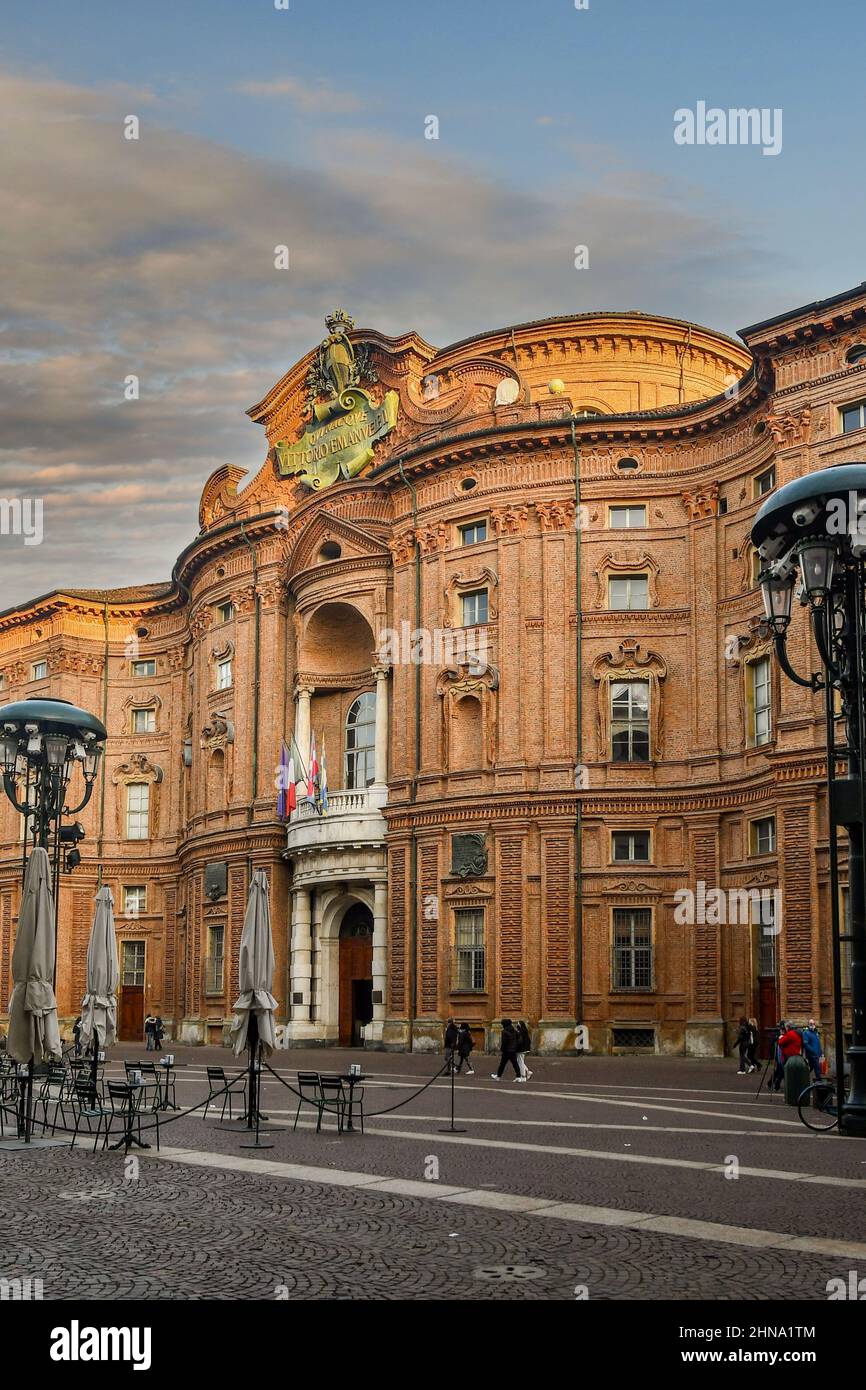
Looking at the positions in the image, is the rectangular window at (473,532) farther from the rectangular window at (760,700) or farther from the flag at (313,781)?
the rectangular window at (760,700)

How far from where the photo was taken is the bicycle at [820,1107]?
2127 centimetres

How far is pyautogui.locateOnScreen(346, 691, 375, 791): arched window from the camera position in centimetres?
5181

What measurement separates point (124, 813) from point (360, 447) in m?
22.3

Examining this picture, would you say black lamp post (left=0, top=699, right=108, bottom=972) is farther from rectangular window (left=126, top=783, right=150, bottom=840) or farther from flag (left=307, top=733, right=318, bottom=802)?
rectangular window (left=126, top=783, right=150, bottom=840)

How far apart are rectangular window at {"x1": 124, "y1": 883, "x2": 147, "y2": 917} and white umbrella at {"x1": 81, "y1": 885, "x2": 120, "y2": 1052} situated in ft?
104

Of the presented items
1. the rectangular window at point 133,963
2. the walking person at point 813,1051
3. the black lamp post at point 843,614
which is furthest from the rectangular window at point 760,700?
the rectangular window at point 133,963

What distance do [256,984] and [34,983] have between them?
3767 mm

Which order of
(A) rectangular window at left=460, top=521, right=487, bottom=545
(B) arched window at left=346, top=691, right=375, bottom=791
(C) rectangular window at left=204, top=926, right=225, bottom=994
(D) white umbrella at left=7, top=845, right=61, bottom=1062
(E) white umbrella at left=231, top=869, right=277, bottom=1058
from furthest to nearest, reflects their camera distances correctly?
1. (C) rectangular window at left=204, top=926, right=225, bottom=994
2. (B) arched window at left=346, top=691, right=375, bottom=791
3. (A) rectangular window at left=460, top=521, right=487, bottom=545
4. (E) white umbrella at left=231, top=869, right=277, bottom=1058
5. (D) white umbrella at left=7, top=845, right=61, bottom=1062

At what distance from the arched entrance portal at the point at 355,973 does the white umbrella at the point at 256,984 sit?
2566cm

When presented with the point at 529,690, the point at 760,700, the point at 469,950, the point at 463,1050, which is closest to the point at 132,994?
the point at 469,950

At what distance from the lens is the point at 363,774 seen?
170 ft

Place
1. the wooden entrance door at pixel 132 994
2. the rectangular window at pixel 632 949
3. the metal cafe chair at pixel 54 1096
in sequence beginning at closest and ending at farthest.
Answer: the metal cafe chair at pixel 54 1096 → the rectangular window at pixel 632 949 → the wooden entrance door at pixel 132 994

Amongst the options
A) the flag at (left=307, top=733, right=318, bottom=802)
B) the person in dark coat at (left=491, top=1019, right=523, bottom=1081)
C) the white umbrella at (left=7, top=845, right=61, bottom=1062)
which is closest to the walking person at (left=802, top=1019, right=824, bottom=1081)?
the person in dark coat at (left=491, top=1019, right=523, bottom=1081)

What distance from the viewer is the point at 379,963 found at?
47.4 m
